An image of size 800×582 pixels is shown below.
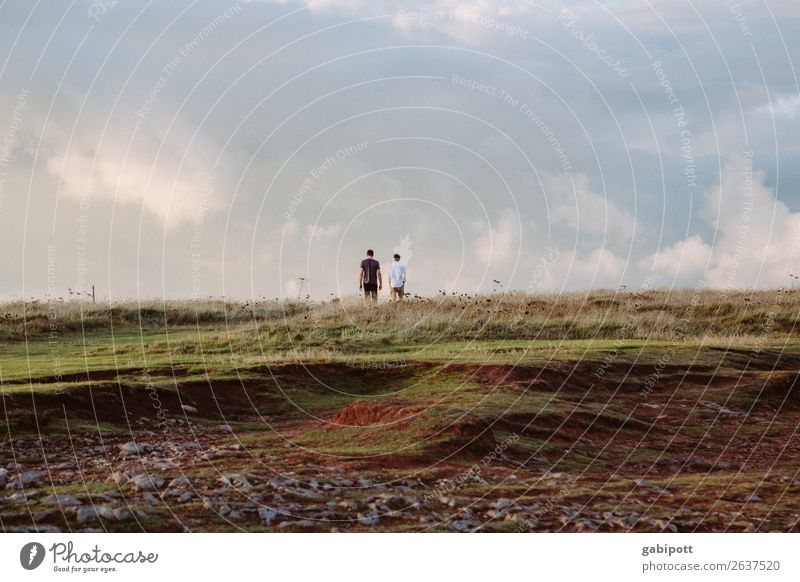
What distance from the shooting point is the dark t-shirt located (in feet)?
124

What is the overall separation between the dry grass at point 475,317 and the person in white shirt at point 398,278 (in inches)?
42.1

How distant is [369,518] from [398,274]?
28.1 m

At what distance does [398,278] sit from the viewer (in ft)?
127

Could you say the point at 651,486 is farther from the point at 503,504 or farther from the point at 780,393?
the point at 780,393

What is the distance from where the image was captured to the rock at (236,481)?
11806 mm

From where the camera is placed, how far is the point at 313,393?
21141 mm

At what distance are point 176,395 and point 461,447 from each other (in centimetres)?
697

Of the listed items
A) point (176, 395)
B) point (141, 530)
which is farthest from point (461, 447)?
point (176, 395)

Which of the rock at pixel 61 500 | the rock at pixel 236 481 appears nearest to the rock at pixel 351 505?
the rock at pixel 236 481

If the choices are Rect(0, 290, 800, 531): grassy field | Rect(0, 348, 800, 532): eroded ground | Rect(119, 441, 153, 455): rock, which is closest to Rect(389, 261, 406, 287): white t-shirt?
Rect(0, 290, 800, 531): grassy field

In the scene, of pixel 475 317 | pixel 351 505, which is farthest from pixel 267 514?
pixel 475 317

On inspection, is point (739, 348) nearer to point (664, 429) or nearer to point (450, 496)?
point (664, 429)

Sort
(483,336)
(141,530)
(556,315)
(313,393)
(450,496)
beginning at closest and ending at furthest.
Result: 1. (141,530)
2. (450,496)
3. (313,393)
4. (483,336)
5. (556,315)

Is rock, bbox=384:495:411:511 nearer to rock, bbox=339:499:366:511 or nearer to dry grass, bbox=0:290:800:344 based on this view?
rock, bbox=339:499:366:511
